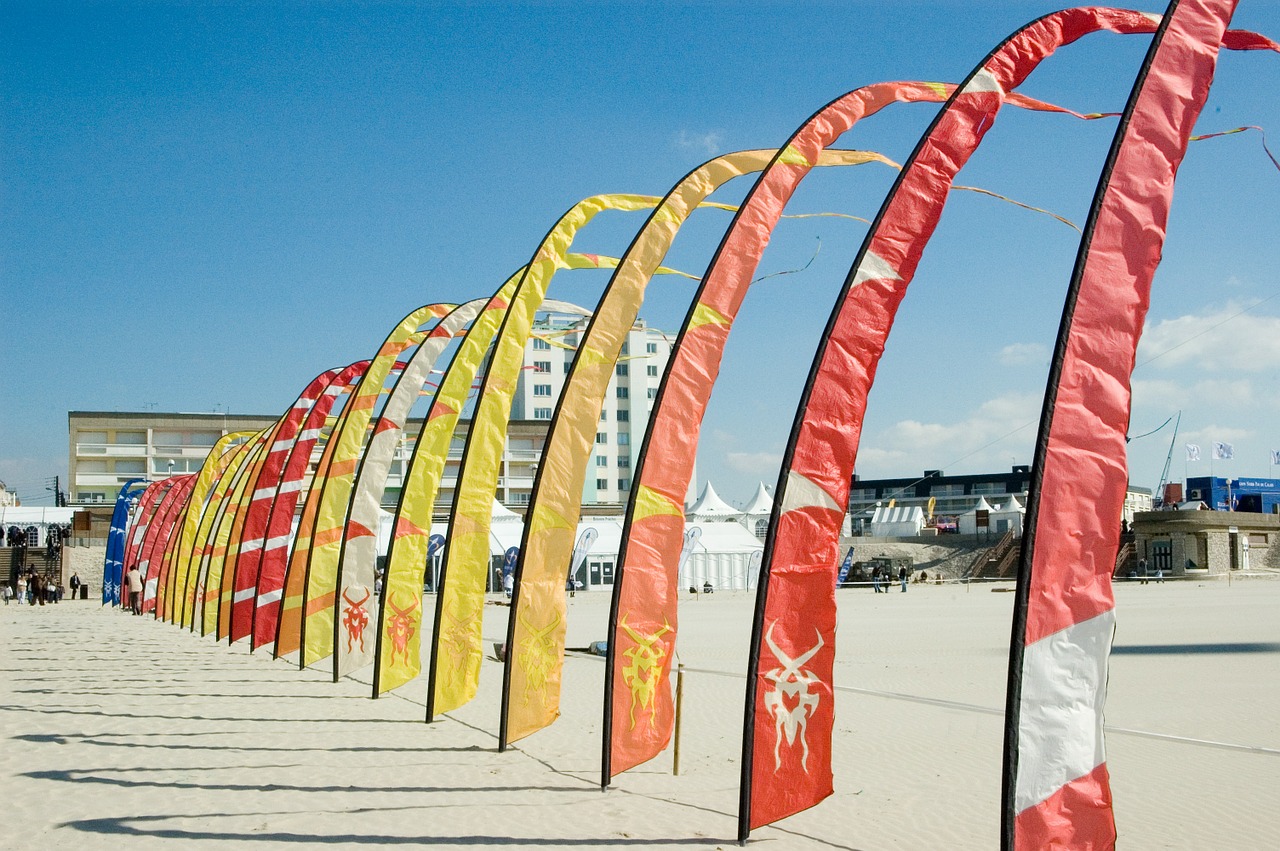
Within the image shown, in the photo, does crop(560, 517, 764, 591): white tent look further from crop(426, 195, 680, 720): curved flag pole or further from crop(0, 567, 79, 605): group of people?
crop(426, 195, 680, 720): curved flag pole

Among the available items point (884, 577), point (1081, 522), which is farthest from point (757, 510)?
point (1081, 522)

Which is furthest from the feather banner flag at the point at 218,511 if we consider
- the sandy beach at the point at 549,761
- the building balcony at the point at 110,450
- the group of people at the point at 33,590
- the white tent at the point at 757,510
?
the building balcony at the point at 110,450

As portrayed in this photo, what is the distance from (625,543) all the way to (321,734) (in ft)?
15.6

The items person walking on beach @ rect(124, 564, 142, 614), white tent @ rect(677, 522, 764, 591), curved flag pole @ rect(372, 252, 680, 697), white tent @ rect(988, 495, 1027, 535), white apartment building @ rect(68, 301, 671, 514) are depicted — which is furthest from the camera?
white tent @ rect(988, 495, 1027, 535)

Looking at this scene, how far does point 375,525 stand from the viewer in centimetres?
1586

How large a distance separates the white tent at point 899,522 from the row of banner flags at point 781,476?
64739 mm

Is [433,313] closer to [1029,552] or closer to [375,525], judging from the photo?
[375,525]

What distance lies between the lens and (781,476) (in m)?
7.37

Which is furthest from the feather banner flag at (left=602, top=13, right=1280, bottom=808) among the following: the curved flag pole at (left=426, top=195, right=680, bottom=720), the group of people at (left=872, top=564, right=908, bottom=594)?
the group of people at (left=872, top=564, right=908, bottom=594)

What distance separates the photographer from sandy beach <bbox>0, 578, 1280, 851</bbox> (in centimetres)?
786

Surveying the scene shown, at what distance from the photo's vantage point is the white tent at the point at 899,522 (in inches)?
3105

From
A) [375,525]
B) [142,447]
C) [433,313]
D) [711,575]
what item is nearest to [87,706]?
[375,525]

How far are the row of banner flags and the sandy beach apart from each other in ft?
2.16

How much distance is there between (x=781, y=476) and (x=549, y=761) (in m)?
4.27
